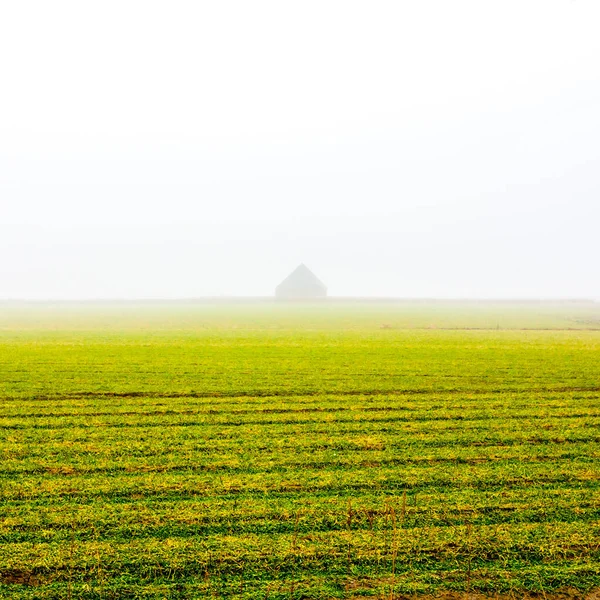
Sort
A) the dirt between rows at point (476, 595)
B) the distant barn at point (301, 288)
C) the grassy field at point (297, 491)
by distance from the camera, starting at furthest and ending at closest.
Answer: the distant barn at point (301, 288) → the grassy field at point (297, 491) → the dirt between rows at point (476, 595)

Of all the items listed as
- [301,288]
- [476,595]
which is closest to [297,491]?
[476,595]

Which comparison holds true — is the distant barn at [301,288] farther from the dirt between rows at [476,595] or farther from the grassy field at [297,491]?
the dirt between rows at [476,595]

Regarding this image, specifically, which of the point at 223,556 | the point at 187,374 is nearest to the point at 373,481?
the point at 223,556

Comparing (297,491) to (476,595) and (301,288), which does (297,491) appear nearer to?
(476,595)

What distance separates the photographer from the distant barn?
167000 millimetres

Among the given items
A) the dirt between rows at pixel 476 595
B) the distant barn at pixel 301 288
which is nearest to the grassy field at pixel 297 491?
the dirt between rows at pixel 476 595

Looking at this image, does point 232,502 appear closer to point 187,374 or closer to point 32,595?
point 32,595

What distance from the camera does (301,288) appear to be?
556 feet

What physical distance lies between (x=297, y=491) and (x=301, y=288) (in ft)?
533

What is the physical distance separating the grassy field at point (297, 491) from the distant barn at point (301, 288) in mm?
148925

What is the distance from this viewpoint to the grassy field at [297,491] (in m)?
5.14

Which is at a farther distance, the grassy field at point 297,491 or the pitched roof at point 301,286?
the pitched roof at point 301,286

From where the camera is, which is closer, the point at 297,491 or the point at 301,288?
the point at 297,491

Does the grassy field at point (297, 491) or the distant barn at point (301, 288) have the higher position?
the distant barn at point (301, 288)
